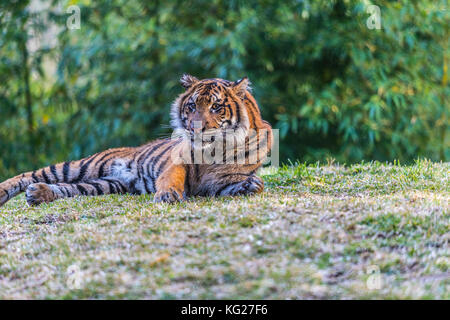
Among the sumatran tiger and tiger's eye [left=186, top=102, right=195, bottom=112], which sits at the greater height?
tiger's eye [left=186, top=102, right=195, bottom=112]

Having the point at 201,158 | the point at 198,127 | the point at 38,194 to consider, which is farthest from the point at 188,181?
the point at 38,194

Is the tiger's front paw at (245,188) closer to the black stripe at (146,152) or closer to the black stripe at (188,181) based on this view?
the black stripe at (188,181)

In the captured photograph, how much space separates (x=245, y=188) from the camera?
5.35 metres

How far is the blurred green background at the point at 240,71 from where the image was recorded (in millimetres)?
10570

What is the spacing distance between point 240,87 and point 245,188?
110 cm

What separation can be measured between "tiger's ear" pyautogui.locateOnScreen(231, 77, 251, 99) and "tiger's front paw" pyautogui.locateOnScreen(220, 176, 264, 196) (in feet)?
2.97

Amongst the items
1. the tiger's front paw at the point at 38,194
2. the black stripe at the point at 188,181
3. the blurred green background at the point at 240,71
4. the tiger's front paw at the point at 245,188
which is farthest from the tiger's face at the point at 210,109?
the blurred green background at the point at 240,71

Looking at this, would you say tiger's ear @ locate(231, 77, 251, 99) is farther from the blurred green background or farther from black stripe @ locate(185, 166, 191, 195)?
the blurred green background

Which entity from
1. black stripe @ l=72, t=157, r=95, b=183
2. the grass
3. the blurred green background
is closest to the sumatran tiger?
black stripe @ l=72, t=157, r=95, b=183

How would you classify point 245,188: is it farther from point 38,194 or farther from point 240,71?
point 240,71

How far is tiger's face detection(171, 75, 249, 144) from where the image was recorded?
17.9 feet

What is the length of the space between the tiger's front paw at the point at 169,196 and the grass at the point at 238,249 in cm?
11

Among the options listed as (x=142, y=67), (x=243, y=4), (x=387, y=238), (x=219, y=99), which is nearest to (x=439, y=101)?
(x=243, y=4)
